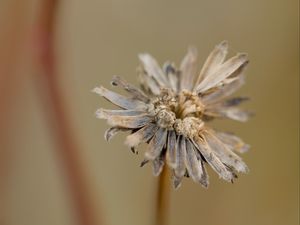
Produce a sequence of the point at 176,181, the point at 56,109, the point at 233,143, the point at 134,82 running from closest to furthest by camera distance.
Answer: the point at 176,181, the point at 233,143, the point at 56,109, the point at 134,82

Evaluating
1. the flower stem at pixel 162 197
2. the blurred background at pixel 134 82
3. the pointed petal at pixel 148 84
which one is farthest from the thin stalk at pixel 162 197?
the blurred background at pixel 134 82

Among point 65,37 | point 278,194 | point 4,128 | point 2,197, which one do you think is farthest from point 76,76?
point 278,194

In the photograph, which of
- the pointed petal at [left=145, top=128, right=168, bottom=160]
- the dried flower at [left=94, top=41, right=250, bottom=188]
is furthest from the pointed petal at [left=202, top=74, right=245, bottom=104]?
the pointed petal at [left=145, top=128, right=168, bottom=160]

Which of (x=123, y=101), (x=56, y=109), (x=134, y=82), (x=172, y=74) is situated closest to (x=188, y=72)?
(x=172, y=74)

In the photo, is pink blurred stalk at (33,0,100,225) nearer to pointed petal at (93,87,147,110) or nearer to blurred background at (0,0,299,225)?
blurred background at (0,0,299,225)

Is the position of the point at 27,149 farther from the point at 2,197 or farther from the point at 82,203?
the point at 82,203

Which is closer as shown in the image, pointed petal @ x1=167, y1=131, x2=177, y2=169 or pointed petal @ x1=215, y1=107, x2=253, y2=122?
pointed petal @ x1=167, y1=131, x2=177, y2=169

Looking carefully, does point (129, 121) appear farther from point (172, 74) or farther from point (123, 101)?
point (172, 74)

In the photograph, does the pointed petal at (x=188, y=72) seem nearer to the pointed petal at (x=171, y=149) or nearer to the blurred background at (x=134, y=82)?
the pointed petal at (x=171, y=149)
